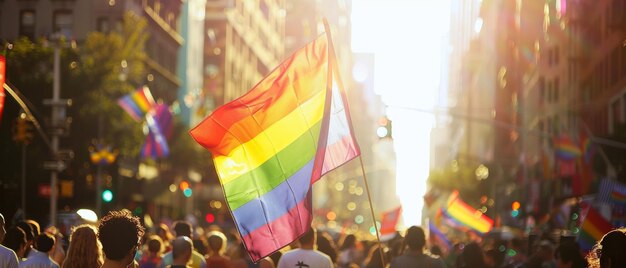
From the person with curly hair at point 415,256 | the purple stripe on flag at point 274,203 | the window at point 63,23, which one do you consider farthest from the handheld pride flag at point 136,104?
the purple stripe on flag at point 274,203

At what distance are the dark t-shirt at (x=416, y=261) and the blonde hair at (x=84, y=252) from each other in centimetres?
402

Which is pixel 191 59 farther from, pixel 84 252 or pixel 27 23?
pixel 84 252

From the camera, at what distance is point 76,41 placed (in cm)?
6044

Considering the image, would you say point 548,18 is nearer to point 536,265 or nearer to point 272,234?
point 536,265

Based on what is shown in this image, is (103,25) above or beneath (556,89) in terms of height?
above

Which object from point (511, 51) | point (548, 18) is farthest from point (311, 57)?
point (511, 51)

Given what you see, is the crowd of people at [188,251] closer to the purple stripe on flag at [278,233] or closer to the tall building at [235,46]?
the purple stripe on flag at [278,233]

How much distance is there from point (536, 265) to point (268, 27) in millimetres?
107207

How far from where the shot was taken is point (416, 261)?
1245 cm

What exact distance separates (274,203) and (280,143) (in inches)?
30.1

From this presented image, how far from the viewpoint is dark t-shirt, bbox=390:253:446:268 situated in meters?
12.4

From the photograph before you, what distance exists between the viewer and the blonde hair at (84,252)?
29.6 feet

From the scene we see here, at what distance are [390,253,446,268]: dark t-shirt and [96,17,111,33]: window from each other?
51847 millimetres

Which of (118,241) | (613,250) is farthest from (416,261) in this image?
(613,250)
